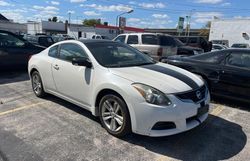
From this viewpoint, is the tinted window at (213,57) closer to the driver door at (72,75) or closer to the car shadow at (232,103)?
the car shadow at (232,103)

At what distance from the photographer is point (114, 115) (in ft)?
12.5

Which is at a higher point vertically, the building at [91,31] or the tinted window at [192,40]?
the building at [91,31]

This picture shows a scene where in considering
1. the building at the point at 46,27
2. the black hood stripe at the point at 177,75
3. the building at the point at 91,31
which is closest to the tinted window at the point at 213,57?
the black hood stripe at the point at 177,75

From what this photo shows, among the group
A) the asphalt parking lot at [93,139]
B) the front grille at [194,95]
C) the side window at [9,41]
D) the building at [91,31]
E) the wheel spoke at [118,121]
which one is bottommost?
the asphalt parking lot at [93,139]

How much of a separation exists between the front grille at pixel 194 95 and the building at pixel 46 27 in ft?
183

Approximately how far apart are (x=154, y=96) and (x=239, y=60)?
322cm

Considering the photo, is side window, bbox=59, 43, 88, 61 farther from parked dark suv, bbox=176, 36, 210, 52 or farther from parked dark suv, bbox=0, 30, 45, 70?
parked dark suv, bbox=176, 36, 210, 52

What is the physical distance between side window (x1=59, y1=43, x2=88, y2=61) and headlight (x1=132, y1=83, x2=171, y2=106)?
1.55 metres

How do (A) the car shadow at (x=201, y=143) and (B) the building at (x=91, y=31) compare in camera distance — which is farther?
(B) the building at (x=91, y=31)

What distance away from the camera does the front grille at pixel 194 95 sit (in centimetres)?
348

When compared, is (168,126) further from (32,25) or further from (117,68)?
(32,25)

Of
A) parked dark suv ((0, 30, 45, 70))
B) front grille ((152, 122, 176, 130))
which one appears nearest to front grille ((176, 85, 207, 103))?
front grille ((152, 122, 176, 130))

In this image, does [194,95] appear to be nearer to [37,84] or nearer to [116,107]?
[116,107]

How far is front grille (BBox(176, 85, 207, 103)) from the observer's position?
137 inches
